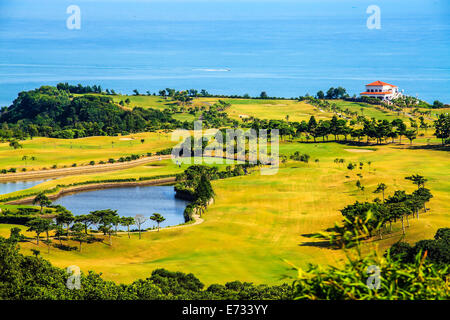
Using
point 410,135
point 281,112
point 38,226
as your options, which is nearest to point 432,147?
point 410,135

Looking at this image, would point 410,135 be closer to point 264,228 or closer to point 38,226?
point 264,228

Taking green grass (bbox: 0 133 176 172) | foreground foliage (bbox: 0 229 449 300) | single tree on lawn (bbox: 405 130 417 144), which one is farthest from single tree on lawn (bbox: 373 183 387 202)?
green grass (bbox: 0 133 176 172)

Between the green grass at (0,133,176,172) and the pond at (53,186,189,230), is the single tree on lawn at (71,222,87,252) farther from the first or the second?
the green grass at (0,133,176,172)

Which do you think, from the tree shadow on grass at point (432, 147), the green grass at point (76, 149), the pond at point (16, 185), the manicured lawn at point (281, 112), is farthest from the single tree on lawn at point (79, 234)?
the manicured lawn at point (281, 112)
